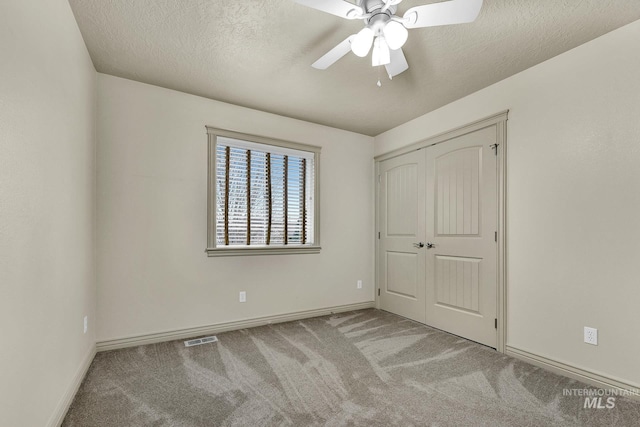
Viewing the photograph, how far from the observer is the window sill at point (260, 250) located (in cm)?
326

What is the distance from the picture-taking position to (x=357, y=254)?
430 cm

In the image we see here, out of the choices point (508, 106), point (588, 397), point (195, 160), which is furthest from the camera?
point (195, 160)

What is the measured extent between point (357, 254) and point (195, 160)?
2.40 meters

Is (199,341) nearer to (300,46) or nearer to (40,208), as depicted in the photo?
(40,208)

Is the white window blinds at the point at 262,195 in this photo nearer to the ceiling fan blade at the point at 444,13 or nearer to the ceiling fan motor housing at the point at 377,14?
the ceiling fan motor housing at the point at 377,14

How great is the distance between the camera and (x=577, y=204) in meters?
2.32

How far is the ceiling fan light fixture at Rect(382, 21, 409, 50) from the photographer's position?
65.2 inches

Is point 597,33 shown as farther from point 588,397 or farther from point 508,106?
point 588,397

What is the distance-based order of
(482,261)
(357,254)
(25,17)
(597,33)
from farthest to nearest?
(357,254) < (482,261) < (597,33) < (25,17)

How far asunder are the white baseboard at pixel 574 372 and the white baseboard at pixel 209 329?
2035mm

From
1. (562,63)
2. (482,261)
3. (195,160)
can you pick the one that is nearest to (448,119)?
(562,63)

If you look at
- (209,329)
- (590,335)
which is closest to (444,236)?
(590,335)

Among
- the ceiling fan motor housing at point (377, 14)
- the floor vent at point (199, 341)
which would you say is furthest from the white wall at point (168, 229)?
the ceiling fan motor housing at point (377, 14)

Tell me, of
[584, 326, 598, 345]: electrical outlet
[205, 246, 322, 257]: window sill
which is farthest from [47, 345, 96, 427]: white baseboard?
[584, 326, 598, 345]: electrical outlet
